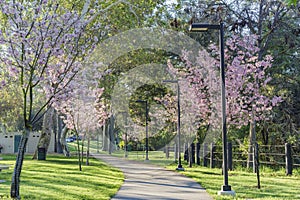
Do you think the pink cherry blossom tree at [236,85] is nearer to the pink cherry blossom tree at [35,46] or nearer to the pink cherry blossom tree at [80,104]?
the pink cherry blossom tree at [80,104]

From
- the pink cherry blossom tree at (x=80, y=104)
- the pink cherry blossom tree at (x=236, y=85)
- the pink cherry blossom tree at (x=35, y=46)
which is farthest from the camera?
the pink cherry blossom tree at (x=236, y=85)

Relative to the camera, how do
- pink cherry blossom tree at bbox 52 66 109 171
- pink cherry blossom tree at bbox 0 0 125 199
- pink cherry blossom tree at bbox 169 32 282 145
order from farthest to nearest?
1. pink cherry blossom tree at bbox 169 32 282 145
2. pink cherry blossom tree at bbox 52 66 109 171
3. pink cherry blossom tree at bbox 0 0 125 199

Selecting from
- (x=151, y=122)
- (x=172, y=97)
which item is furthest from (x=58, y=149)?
(x=172, y=97)

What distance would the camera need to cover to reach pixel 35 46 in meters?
9.93

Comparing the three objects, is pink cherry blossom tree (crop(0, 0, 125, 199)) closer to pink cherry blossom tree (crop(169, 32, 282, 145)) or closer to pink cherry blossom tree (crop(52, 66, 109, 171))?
pink cherry blossom tree (crop(52, 66, 109, 171))

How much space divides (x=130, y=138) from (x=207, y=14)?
4502 cm

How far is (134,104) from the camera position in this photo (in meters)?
39.7

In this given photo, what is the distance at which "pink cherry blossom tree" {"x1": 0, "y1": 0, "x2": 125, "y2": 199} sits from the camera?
382 inches

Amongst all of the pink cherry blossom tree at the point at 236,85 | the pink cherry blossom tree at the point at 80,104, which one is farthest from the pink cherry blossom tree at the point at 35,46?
the pink cherry blossom tree at the point at 236,85

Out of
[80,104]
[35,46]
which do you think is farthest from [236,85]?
[35,46]

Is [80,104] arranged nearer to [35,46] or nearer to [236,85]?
[236,85]

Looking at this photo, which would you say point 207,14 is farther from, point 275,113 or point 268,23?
point 275,113

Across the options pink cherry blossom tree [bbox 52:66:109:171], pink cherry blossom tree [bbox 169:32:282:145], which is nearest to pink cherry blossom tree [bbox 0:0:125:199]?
pink cherry blossom tree [bbox 52:66:109:171]

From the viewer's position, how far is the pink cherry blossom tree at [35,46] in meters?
9.71
